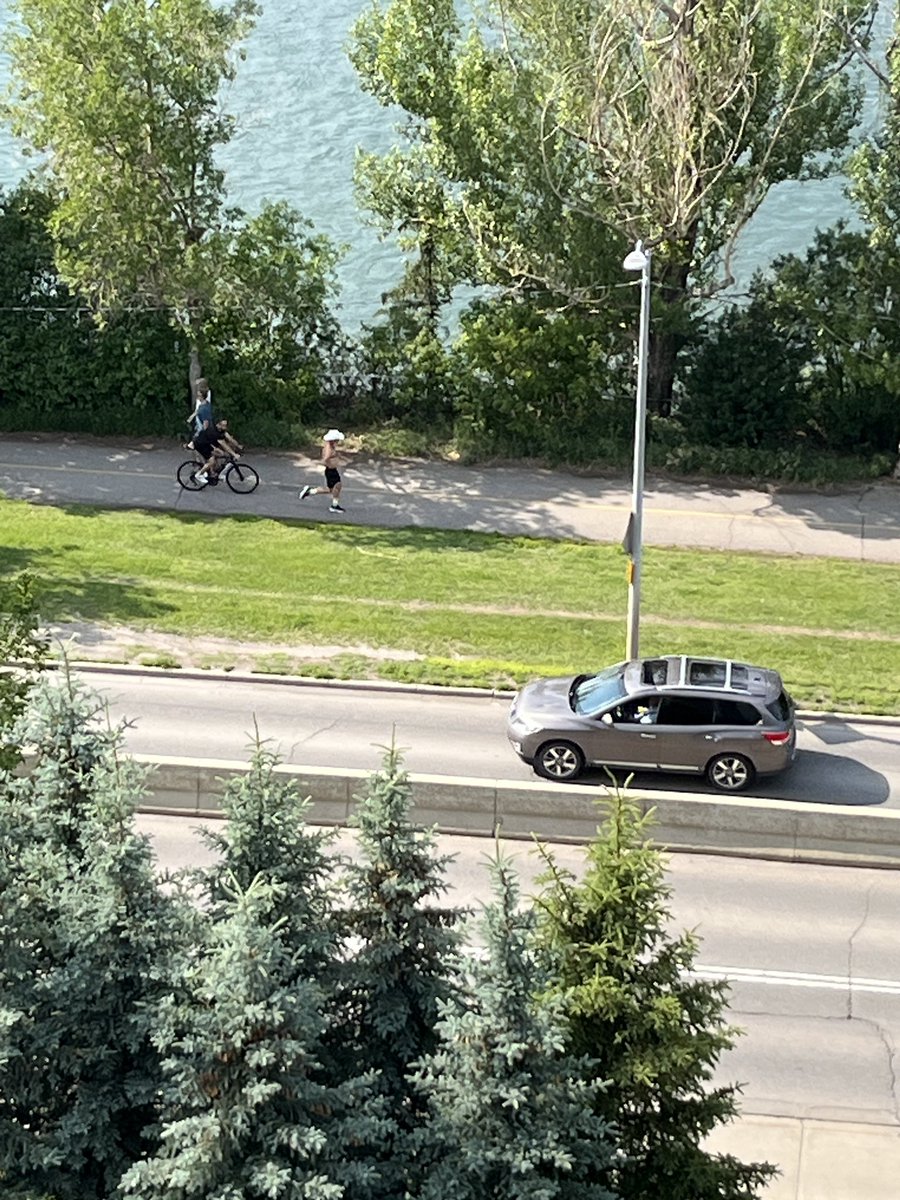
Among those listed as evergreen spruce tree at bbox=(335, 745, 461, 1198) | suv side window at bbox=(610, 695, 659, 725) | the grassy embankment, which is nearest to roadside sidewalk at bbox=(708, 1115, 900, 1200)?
evergreen spruce tree at bbox=(335, 745, 461, 1198)

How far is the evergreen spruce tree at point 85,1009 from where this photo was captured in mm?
10180

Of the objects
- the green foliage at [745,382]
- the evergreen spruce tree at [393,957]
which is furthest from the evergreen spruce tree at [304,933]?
the green foliage at [745,382]

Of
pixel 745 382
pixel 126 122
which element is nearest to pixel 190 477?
pixel 126 122

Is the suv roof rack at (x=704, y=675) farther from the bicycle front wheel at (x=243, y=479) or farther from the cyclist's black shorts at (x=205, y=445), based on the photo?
the cyclist's black shorts at (x=205, y=445)

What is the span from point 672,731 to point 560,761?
1.41 metres

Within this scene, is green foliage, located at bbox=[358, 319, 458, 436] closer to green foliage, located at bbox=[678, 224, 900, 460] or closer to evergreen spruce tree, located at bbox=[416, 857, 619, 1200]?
green foliage, located at bbox=[678, 224, 900, 460]

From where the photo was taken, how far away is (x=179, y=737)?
69.9 feet

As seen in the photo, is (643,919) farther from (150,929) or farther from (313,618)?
(313,618)

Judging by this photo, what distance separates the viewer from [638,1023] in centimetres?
1070

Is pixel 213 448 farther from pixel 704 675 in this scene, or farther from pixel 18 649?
pixel 18 649

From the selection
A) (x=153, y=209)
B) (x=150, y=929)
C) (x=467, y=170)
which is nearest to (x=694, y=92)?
(x=467, y=170)

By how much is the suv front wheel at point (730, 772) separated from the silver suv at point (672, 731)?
0.04ft

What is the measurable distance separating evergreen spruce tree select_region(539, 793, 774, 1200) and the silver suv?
29.4 feet

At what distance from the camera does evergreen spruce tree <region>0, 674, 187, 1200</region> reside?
1018 cm
